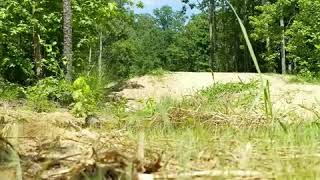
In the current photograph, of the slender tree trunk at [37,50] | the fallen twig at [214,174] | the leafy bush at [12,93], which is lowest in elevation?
the leafy bush at [12,93]

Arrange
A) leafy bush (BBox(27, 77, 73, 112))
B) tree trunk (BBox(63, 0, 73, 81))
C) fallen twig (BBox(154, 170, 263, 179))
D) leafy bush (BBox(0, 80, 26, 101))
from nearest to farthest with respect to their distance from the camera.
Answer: fallen twig (BBox(154, 170, 263, 179))
leafy bush (BBox(27, 77, 73, 112))
leafy bush (BBox(0, 80, 26, 101))
tree trunk (BBox(63, 0, 73, 81))

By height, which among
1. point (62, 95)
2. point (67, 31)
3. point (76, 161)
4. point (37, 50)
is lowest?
point (62, 95)

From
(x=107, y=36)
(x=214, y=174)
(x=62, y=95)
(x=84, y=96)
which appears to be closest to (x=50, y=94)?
(x=62, y=95)

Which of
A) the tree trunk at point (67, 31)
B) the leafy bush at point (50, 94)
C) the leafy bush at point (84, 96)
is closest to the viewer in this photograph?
the leafy bush at point (84, 96)

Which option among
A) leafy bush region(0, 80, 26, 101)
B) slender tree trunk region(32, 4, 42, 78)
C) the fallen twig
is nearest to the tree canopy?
slender tree trunk region(32, 4, 42, 78)

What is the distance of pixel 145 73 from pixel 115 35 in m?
22.1

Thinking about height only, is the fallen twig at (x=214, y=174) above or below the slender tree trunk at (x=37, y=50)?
below

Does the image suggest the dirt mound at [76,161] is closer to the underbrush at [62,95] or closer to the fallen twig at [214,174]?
the fallen twig at [214,174]

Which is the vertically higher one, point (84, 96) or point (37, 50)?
point (37, 50)

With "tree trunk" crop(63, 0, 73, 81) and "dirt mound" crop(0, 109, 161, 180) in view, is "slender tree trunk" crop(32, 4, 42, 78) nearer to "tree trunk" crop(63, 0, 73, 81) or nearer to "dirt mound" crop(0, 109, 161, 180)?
"tree trunk" crop(63, 0, 73, 81)

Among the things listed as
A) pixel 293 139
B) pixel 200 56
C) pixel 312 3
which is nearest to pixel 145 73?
pixel 312 3

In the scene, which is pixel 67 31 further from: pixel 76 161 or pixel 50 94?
pixel 76 161

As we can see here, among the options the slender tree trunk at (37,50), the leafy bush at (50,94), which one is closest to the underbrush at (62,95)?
the leafy bush at (50,94)

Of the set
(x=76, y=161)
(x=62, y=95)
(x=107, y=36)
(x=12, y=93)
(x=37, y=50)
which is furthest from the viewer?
(x=107, y=36)
